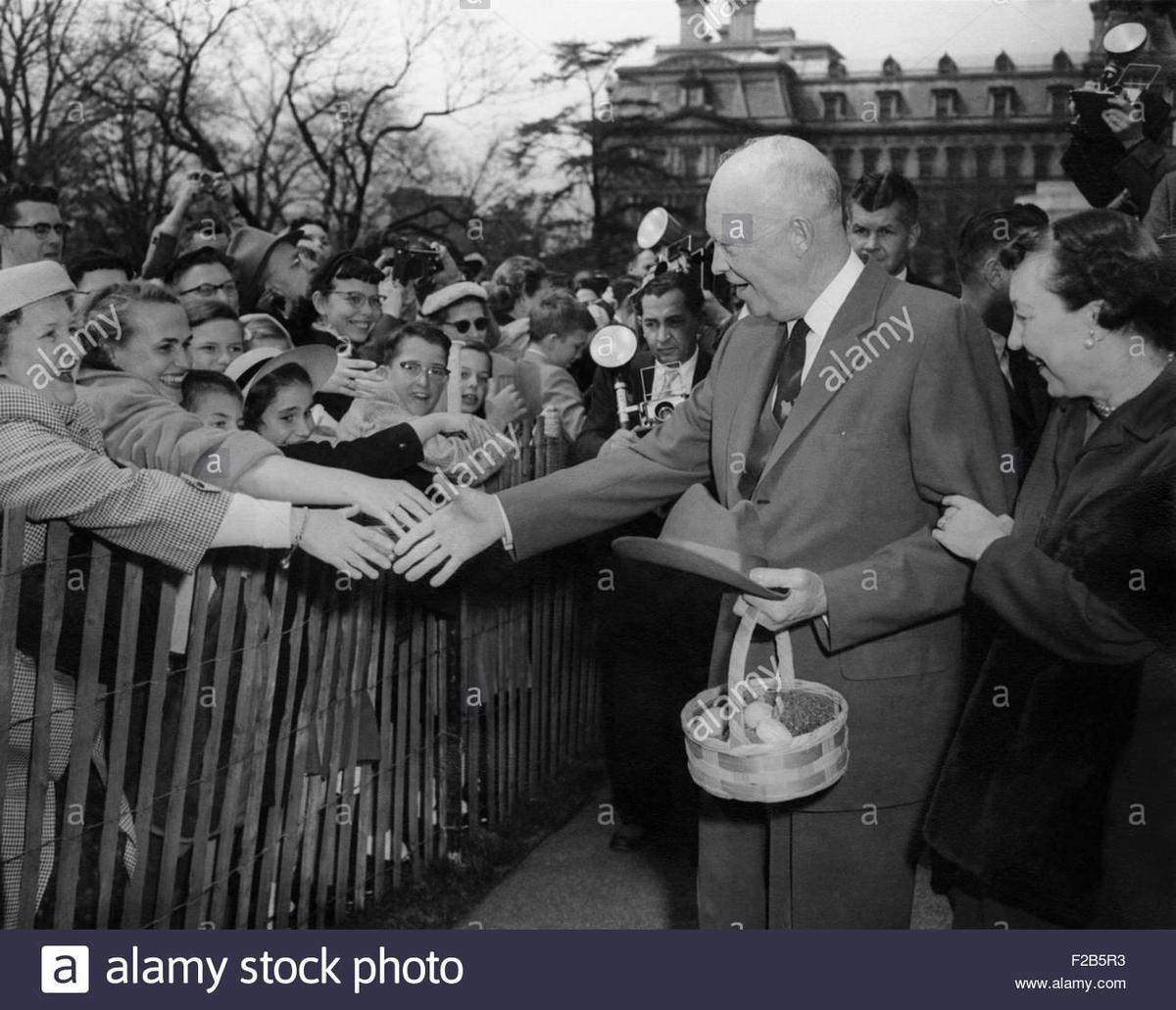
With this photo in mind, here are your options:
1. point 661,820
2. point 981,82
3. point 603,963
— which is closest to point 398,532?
point 603,963

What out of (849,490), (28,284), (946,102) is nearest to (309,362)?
(28,284)

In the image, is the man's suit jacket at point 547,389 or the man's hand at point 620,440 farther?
the man's suit jacket at point 547,389

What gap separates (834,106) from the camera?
24.6 feet

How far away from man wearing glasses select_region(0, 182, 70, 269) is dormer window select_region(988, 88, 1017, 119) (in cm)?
513

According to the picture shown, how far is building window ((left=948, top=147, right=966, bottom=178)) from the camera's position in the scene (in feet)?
25.3

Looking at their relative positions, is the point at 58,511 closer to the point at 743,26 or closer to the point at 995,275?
the point at 995,275

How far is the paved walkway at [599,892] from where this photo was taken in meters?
4.04

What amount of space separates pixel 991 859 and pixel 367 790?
2.06 meters

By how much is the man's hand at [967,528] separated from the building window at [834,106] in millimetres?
5108

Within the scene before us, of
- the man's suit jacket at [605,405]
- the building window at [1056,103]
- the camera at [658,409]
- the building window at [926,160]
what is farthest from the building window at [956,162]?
the camera at [658,409]

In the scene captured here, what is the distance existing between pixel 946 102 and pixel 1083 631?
19.1 ft

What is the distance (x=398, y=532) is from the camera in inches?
120

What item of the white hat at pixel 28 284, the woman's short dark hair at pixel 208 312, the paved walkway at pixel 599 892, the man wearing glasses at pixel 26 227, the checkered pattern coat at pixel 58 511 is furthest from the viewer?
the man wearing glasses at pixel 26 227

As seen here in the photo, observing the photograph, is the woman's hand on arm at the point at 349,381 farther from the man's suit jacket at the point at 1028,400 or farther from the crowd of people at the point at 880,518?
the man's suit jacket at the point at 1028,400
